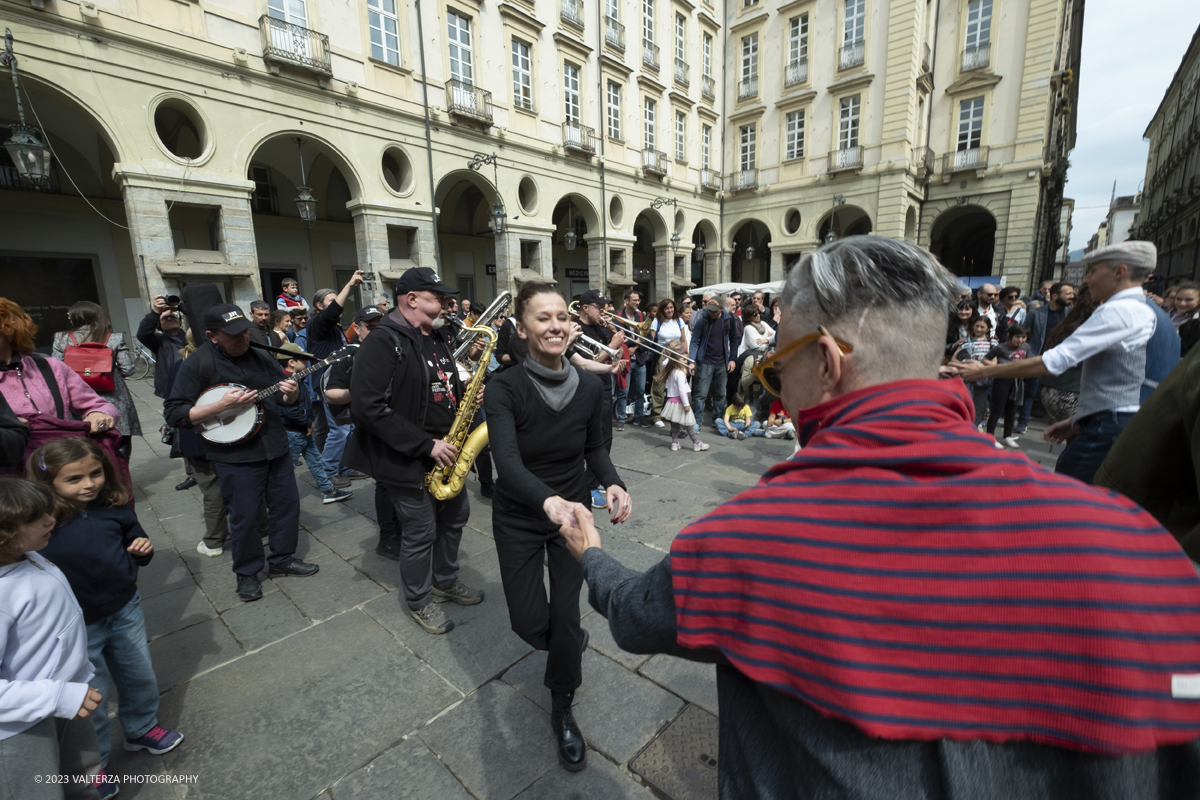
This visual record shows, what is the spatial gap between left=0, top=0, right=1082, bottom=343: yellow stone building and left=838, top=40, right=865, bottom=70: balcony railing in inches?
3.8

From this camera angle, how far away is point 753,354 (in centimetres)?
755

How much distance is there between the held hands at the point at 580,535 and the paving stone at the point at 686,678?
1509 millimetres

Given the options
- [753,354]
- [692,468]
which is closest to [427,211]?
[753,354]

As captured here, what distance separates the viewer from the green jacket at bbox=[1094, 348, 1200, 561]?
4.33ft

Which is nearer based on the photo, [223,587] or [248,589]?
[248,589]

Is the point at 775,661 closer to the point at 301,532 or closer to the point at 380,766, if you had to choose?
the point at 380,766

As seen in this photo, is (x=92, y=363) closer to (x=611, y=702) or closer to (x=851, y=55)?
(x=611, y=702)

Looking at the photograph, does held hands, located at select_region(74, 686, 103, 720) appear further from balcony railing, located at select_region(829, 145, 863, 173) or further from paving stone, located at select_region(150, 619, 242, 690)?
balcony railing, located at select_region(829, 145, 863, 173)

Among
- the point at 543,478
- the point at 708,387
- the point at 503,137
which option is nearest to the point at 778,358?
the point at 543,478

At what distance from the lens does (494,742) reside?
2.39 meters

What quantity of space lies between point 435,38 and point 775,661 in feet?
59.9

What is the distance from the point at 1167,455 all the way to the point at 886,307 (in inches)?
44.7

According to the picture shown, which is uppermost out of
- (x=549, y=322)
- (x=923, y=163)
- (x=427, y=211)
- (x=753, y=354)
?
→ (x=923, y=163)

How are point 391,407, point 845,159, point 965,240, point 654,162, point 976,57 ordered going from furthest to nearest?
point 965,240 < point 845,159 < point 654,162 < point 976,57 < point 391,407
